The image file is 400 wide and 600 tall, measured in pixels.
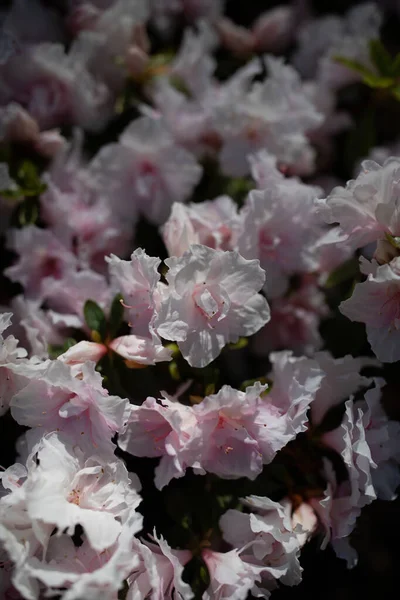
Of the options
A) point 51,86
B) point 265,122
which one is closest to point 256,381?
point 265,122

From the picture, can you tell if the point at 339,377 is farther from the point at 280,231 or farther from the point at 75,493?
the point at 75,493

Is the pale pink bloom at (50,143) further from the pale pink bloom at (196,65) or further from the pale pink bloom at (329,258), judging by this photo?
the pale pink bloom at (329,258)

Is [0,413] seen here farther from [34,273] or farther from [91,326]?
[34,273]

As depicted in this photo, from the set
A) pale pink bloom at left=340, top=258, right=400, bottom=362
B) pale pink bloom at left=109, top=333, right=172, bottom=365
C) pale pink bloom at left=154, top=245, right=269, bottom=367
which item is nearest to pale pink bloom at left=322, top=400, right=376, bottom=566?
pale pink bloom at left=340, top=258, right=400, bottom=362

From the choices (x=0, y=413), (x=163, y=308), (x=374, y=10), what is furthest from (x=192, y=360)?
(x=374, y=10)

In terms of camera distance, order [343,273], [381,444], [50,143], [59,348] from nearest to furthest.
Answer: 1. [381,444]
2. [59,348]
3. [343,273]
4. [50,143]

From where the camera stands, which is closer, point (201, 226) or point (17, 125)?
point (201, 226)

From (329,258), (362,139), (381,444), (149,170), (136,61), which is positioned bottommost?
(381,444)

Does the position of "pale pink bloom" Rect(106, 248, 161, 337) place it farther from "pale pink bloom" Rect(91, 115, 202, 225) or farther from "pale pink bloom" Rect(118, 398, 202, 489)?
"pale pink bloom" Rect(91, 115, 202, 225)
